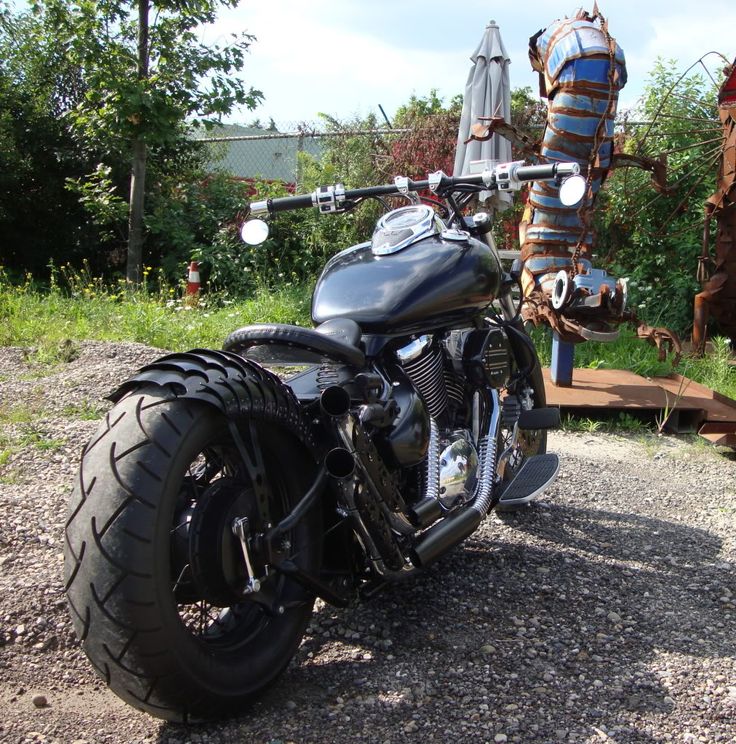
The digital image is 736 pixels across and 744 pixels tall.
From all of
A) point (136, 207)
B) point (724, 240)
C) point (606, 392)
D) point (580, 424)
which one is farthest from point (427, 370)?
point (136, 207)

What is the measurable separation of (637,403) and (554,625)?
3.25 meters

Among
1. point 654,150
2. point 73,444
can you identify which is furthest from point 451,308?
point 654,150

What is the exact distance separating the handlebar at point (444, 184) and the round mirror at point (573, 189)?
0.23 feet

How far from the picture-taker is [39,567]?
2873 mm

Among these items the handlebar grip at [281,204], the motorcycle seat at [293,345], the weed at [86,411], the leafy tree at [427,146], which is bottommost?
the weed at [86,411]

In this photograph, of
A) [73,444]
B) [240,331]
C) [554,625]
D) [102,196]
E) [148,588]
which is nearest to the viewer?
[148,588]

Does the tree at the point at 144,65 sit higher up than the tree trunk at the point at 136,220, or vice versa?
the tree at the point at 144,65

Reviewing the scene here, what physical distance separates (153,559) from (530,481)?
2.07m

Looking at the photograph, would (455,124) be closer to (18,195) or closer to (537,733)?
(18,195)

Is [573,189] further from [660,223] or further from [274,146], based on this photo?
[274,146]

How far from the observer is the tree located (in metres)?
8.68

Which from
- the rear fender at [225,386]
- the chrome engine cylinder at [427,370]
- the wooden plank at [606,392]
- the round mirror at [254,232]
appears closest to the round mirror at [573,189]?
the chrome engine cylinder at [427,370]

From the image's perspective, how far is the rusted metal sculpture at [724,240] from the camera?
6.22 meters

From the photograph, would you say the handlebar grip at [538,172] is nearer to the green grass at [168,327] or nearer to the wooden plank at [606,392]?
the wooden plank at [606,392]
